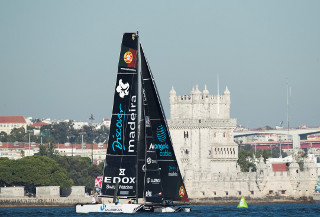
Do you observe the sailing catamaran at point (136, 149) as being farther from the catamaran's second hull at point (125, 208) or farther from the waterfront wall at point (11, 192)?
the waterfront wall at point (11, 192)

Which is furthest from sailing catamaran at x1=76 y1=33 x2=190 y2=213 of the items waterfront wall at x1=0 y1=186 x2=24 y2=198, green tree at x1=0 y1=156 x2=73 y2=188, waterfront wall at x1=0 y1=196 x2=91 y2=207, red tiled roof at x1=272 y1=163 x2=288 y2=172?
red tiled roof at x1=272 y1=163 x2=288 y2=172

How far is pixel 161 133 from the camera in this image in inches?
2427

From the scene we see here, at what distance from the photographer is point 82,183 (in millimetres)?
117375

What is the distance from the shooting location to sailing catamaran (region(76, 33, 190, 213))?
6009 centimetres

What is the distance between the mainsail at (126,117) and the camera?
197ft

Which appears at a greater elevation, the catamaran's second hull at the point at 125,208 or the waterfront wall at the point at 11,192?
the waterfront wall at the point at 11,192

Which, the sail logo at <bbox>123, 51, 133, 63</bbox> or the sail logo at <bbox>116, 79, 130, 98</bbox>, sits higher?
the sail logo at <bbox>123, 51, 133, 63</bbox>

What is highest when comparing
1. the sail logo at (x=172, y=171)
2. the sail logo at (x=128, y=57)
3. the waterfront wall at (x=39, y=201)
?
the sail logo at (x=128, y=57)

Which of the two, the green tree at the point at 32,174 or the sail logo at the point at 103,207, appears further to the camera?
the green tree at the point at 32,174

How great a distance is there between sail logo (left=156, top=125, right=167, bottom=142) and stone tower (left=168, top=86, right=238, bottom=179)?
47.7 meters

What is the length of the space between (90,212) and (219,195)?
44178 mm

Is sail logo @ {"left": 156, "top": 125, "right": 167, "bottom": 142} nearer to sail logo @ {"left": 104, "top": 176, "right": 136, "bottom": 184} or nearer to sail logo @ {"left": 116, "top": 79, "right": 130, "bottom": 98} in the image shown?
sail logo @ {"left": 104, "top": 176, "right": 136, "bottom": 184}

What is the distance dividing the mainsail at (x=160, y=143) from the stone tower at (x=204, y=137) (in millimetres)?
47257

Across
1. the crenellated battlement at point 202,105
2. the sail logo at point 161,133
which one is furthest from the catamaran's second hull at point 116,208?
the crenellated battlement at point 202,105
